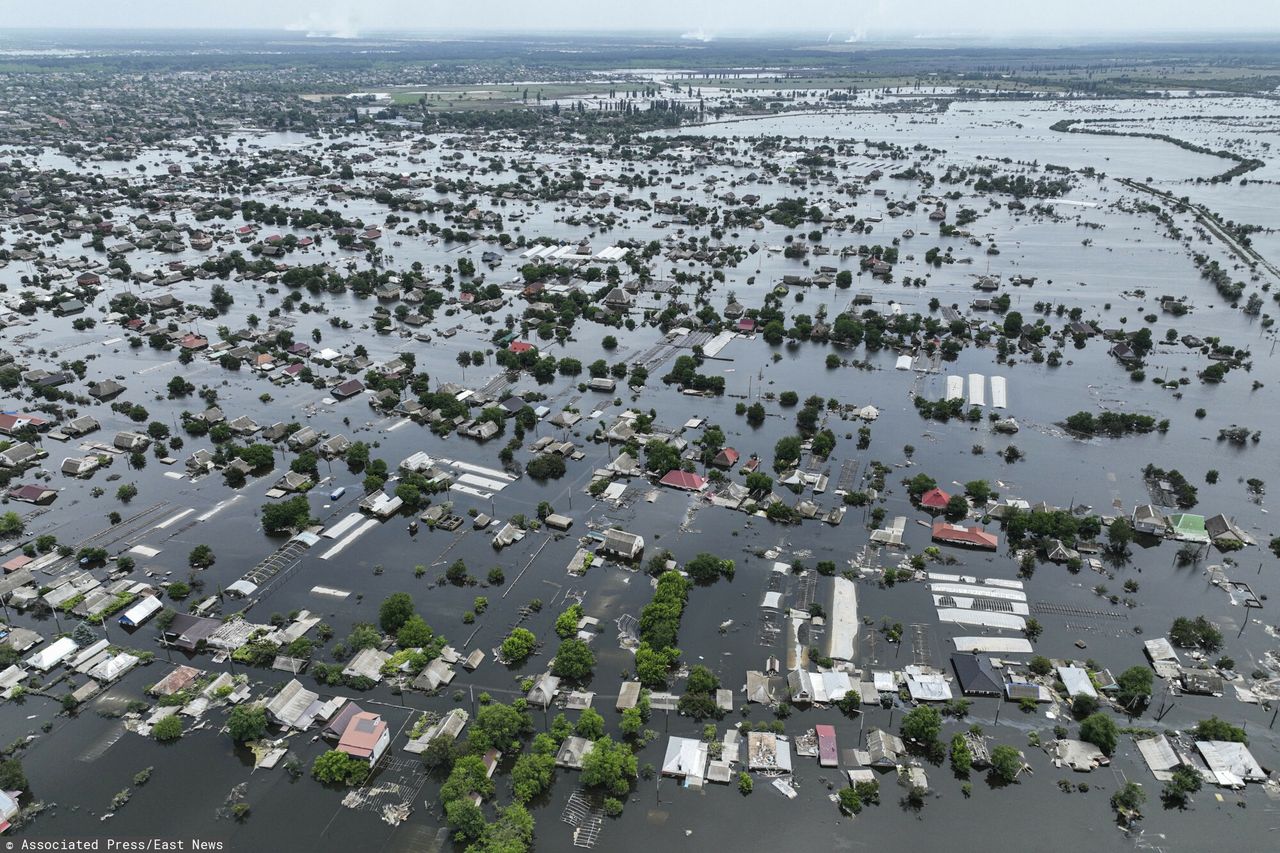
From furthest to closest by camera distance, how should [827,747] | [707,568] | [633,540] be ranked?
[633,540]
[707,568]
[827,747]

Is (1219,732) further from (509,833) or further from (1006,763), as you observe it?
(509,833)

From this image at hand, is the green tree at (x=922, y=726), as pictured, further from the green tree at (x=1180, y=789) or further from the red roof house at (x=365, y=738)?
the red roof house at (x=365, y=738)

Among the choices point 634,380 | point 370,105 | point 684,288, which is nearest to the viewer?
point 634,380

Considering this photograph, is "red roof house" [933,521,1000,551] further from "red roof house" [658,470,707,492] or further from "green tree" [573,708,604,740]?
"green tree" [573,708,604,740]

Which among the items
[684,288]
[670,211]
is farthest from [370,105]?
[684,288]

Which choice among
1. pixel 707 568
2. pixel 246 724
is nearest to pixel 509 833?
pixel 246 724

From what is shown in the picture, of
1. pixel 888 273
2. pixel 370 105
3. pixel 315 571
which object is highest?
pixel 370 105

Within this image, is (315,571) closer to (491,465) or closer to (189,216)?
(491,465)
